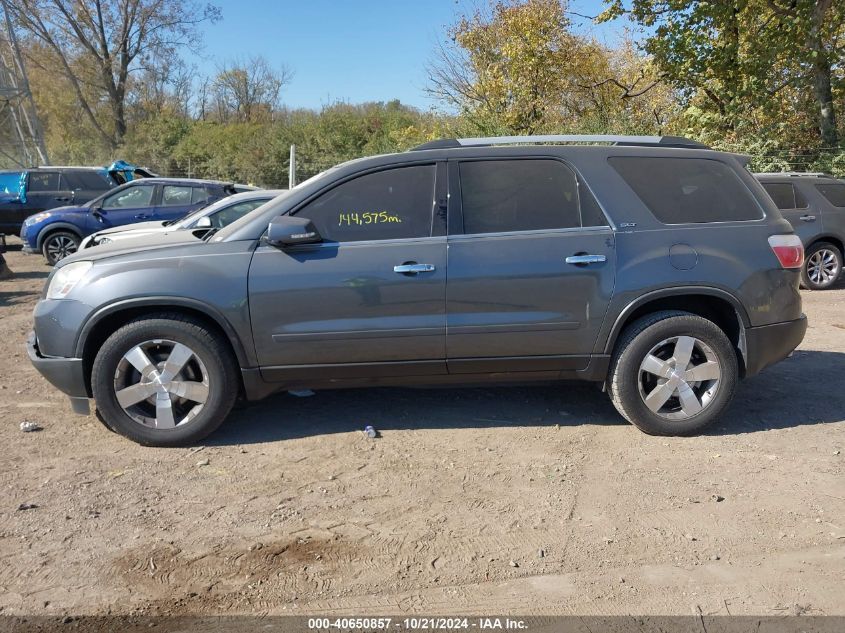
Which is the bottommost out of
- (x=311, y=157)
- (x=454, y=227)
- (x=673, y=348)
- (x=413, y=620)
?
(x=413, y=620)

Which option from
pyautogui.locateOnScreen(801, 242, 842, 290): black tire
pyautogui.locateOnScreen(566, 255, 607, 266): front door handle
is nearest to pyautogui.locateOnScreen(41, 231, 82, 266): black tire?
pyautogui.locateOnScreen(566, 255, 607, 266): front door handle

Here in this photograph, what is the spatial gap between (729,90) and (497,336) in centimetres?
1440

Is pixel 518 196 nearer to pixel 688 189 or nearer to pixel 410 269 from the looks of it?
pixel 410 269

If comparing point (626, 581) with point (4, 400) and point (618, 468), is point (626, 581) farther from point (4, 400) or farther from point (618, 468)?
point (4, 400)

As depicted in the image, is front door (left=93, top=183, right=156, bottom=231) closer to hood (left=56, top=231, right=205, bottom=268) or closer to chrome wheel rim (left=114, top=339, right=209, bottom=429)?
hood (left=56, top=231, right=205, bottom=268)

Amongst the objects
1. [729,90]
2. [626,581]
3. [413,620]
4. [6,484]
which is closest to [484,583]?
[413,620]

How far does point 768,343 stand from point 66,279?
14.9 feet

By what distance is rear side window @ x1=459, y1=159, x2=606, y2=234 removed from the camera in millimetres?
4426

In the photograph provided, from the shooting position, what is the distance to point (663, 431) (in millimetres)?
4504

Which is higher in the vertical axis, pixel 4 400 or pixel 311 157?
pixel 311 157

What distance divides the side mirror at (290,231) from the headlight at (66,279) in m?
1.20

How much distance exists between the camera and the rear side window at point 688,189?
4.55 metres

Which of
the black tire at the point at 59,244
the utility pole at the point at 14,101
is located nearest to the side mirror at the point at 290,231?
the black tire at the point at 59,244

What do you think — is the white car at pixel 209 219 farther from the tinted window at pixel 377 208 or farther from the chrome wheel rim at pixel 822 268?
the chrome wheel rim at pixel 822 268
